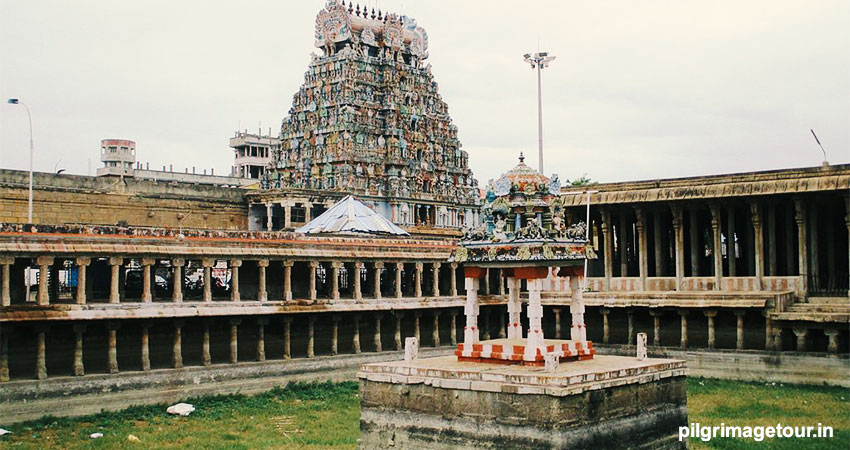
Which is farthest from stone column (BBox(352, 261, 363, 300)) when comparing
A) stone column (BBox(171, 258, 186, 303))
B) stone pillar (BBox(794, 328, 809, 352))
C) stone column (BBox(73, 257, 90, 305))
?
stone pillar (BBox(794, 328, 809, 352))

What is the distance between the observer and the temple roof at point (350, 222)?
5131 centimetres

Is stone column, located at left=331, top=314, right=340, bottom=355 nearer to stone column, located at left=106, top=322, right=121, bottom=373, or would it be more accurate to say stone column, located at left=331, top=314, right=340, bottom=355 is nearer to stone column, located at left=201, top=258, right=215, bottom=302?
stone column, located at left=201, top=258, right=215, bottom=302

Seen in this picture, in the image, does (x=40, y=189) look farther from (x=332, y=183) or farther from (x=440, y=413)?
(x=440, y=413)

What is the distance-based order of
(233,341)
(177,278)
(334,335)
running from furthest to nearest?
(334,335)
(233,341)
(177,278)

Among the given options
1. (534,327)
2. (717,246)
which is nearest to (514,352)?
(534,327)

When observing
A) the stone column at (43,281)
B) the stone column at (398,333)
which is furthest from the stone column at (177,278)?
the stone column at (398,333)

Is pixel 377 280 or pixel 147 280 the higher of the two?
pixel 147 280

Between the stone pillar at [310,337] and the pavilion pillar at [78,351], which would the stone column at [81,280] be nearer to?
the pavilion pillar at [78,351]

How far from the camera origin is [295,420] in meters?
34.6

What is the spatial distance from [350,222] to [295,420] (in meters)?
18.2

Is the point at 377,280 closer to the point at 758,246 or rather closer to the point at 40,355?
the point at 40,355

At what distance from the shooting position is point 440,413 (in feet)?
88.1

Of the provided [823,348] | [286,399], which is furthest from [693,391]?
[286,399]

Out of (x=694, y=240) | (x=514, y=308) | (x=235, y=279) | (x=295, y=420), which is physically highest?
(x=694, y=240)
